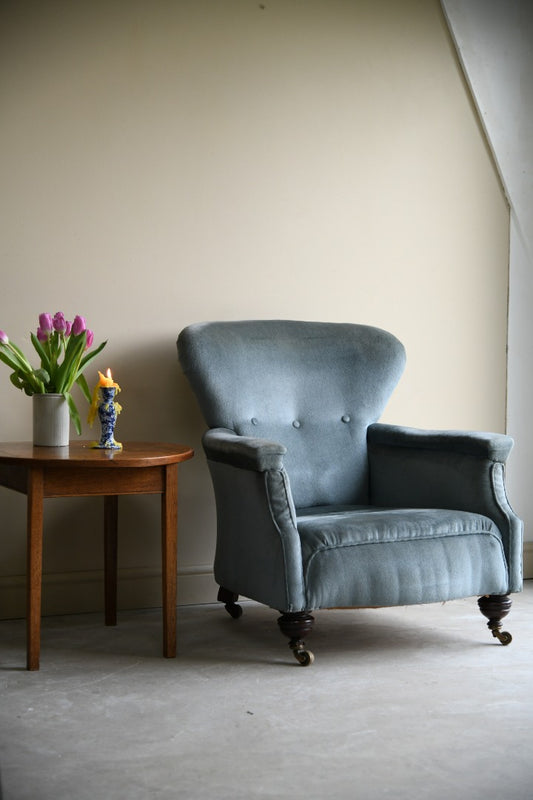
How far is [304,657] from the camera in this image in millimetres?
2641

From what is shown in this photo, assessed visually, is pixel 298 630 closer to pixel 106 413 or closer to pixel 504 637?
pixel 504 637

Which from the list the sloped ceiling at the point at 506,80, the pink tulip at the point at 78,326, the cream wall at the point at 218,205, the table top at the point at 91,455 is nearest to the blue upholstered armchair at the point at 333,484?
the table top at the point at 91,455

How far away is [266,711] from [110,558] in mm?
980

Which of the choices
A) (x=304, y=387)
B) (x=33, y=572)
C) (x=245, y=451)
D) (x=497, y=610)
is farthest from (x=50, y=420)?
(x=497, y=610)

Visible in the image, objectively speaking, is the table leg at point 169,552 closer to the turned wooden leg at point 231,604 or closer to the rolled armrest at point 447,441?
the turned wooden leg at point 231,604

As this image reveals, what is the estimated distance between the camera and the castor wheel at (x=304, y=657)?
Result: 8.66 ft

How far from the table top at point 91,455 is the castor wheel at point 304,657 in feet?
2.06

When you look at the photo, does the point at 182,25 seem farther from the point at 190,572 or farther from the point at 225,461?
the point at 190,572

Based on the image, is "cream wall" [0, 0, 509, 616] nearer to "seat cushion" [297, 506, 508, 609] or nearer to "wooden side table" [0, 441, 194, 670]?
"wooden side table" [0, 441, 194, 670]

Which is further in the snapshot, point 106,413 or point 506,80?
point 506,80

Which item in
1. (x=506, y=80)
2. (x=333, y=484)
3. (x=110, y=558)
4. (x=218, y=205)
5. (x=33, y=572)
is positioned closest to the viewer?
(x=33, y=572)

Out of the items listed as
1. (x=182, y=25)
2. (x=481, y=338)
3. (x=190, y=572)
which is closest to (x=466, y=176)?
(x=481, y=338)

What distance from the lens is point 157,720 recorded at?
221 cm

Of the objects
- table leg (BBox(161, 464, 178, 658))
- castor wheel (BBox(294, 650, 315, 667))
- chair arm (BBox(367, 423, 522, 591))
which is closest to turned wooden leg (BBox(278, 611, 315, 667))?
castor wheel (BBox(294, 650, 315, 667))
